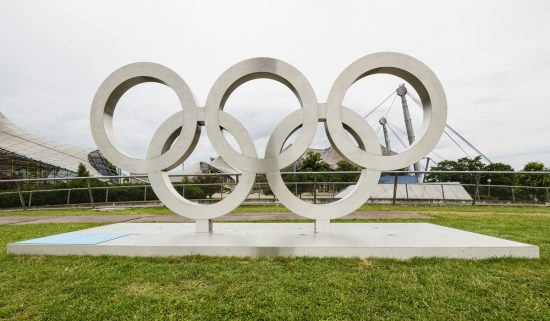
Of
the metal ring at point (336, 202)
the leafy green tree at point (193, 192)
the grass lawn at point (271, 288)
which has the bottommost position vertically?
the grass lawn at point (271, 288)

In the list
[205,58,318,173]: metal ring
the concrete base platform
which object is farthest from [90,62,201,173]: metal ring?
the concrete base platform

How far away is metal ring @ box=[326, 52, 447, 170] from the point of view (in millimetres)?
5480

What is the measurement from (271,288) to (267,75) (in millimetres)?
3964

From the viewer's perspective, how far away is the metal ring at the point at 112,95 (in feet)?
18.9

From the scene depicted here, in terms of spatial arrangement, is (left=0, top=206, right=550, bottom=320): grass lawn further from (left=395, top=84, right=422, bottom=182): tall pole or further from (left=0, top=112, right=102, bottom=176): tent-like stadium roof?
(left=0, top=112, right=102, bottom=176): tent-like stadium roof

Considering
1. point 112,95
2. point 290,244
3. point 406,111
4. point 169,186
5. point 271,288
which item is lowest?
point 271,288

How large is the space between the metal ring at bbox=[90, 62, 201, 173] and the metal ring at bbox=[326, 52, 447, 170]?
2694 mm

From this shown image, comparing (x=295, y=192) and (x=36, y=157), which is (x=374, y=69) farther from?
(x=36, y=157)

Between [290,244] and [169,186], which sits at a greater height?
[169,186]

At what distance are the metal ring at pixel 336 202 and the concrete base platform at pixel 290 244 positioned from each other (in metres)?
0.43

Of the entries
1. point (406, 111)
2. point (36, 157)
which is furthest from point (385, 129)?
point (36, 157)

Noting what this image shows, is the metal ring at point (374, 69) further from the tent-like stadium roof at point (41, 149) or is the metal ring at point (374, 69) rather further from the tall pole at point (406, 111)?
the tent-like stadium roof at point (41, 149)

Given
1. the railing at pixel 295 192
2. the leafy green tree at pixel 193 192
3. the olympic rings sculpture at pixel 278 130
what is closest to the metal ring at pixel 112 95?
the olympic rings sculpture at pixel 278 130

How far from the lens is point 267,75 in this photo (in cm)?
579
